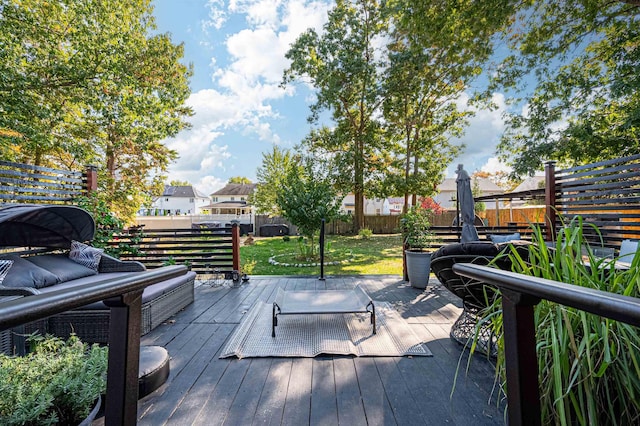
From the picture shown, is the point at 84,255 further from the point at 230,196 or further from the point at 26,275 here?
the point at 230,196

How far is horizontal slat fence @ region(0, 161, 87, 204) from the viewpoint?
415 cm

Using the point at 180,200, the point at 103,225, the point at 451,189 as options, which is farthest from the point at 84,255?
the point at 180,200

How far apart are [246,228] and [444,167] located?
42.1 feet

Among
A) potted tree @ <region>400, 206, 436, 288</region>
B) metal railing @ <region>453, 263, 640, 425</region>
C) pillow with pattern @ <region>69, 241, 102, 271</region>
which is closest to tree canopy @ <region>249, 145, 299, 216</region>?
potted tree @ <region>400, 206, 436, 288</region>

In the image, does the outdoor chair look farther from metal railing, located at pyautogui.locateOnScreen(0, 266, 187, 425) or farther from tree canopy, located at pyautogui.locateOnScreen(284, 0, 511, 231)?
tree canopy, located at pyautogui.locateOnScreen(284, 0, 511, 231)

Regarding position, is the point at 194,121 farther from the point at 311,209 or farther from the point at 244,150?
the point at 244,150

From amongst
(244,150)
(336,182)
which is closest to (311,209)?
(336,182)

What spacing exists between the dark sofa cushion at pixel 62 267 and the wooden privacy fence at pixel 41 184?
1366mm

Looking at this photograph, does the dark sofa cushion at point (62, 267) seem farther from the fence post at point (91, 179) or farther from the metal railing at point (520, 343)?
the metal railing at point (520, 343)

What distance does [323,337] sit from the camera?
3121 millimetres

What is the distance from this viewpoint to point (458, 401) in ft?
6.80

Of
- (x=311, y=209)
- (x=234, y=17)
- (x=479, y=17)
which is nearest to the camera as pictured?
(x=479, y=17)

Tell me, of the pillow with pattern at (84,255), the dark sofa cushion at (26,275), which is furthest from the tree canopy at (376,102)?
the dark sofa cushion at (26,275)

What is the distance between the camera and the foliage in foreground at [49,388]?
1.19 meters
